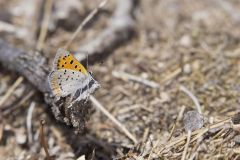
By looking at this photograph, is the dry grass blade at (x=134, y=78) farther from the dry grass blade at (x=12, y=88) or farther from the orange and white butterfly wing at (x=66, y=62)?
the orange and white butterfly wing at (x=66, y=62)

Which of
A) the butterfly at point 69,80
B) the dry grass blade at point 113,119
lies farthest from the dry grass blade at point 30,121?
the butterfly at point 69,80

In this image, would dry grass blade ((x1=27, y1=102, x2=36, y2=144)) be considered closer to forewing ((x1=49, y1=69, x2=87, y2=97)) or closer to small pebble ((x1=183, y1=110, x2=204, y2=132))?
forewing ((x1=49, y1=69, x2=87, y2=97))

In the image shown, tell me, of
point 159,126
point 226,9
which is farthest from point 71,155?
point 226,9

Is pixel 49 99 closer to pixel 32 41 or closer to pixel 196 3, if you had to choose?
pixel 32 41

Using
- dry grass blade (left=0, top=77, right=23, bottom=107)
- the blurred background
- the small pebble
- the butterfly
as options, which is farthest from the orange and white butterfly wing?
dry grass blade (left=0, top=77, right=23, bottom=107)

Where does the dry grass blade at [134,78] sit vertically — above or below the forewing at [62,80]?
below

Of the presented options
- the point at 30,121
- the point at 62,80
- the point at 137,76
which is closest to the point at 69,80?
the point at 62,80

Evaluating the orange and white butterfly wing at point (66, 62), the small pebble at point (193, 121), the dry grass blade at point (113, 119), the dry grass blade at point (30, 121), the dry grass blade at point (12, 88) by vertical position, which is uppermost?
the dry grass blade at point (12, 88)
